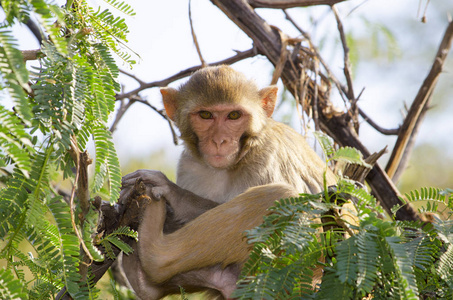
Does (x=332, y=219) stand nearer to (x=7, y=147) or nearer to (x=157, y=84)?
(x=7, y=147)

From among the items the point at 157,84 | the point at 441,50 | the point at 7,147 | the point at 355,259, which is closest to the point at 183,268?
the point at 355,259

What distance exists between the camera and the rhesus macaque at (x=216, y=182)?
4.19 metres

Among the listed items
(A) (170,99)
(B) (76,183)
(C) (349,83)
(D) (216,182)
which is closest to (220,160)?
(D) (216,182)

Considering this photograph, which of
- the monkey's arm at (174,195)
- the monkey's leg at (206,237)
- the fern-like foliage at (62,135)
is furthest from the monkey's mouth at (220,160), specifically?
the fern-like foliage at (62,135)

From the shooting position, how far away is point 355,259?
2695 mm

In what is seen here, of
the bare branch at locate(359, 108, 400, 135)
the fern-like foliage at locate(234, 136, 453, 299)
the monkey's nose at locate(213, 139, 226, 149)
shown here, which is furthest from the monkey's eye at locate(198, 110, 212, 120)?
the bare branch at locate(359, 108, 400, 135)

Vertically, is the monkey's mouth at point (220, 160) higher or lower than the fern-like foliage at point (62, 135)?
lower

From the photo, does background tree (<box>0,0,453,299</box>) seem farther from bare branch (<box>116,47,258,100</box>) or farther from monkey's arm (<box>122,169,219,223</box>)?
bare branch (<box>116,47,258,100</box>)

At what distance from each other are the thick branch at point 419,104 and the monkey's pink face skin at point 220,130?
2646 mm

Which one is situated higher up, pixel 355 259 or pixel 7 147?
pixel 7 147

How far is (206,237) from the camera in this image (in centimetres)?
423

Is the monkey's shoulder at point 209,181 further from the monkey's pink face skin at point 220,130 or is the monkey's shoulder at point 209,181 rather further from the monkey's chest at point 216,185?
the monkey's pink face skin at point 220,130

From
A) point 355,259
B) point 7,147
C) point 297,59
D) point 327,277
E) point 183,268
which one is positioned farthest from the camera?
point 297,59

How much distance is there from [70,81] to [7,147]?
605mm
